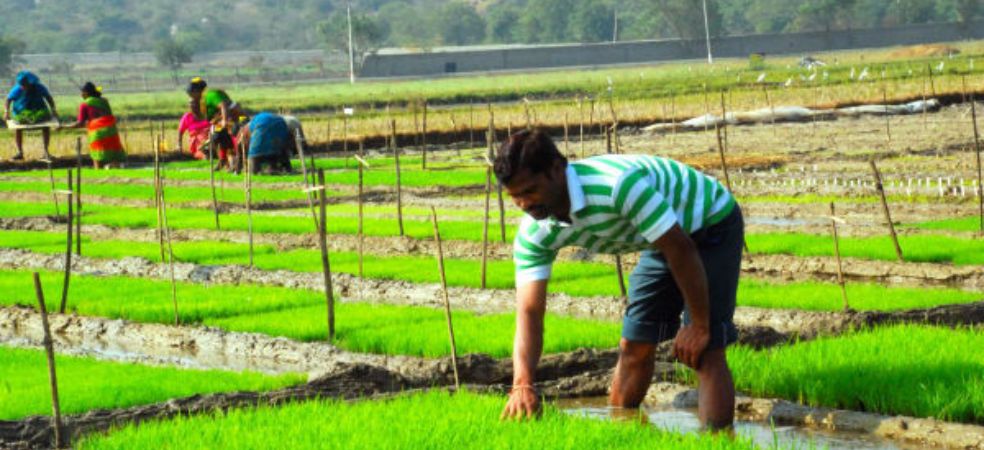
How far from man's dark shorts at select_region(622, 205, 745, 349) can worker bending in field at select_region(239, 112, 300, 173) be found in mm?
15453

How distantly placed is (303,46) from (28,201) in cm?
12225

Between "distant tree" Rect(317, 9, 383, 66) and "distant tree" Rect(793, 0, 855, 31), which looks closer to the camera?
"distant tree" Rect(317, 9, 383, 66)

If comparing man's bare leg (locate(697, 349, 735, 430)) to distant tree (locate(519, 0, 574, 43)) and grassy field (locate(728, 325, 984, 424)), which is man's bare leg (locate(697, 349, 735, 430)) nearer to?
grassy field (locate(728, 325, 984, 424))

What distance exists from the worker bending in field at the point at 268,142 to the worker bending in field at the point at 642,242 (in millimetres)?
15521

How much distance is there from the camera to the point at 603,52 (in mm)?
87000

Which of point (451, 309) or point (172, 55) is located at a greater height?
point (172, 55)

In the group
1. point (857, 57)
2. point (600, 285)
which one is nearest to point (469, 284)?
point (600, 285)

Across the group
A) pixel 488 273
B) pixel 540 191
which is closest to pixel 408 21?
pixel 488 273

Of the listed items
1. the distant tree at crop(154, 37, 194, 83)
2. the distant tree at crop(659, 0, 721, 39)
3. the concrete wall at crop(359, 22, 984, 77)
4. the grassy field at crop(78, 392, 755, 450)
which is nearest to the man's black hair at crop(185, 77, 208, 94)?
the grassy field at crop(78, 392, 755, 450)

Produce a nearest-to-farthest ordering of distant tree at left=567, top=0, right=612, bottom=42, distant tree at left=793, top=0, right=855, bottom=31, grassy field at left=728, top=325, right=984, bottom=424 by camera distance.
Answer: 1. grassy field at left=728, top=325, right=984, bottom=424
2. distant tree at left=793, top=0, right=855, bottom=31
3. distant tree at left=567, top=0, right=612, bottom=42

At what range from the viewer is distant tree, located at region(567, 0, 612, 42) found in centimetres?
11800

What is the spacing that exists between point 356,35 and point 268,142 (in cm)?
7991

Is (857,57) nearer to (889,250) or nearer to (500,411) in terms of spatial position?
(889,250)

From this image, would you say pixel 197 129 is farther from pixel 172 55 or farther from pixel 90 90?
pixel 172 55
